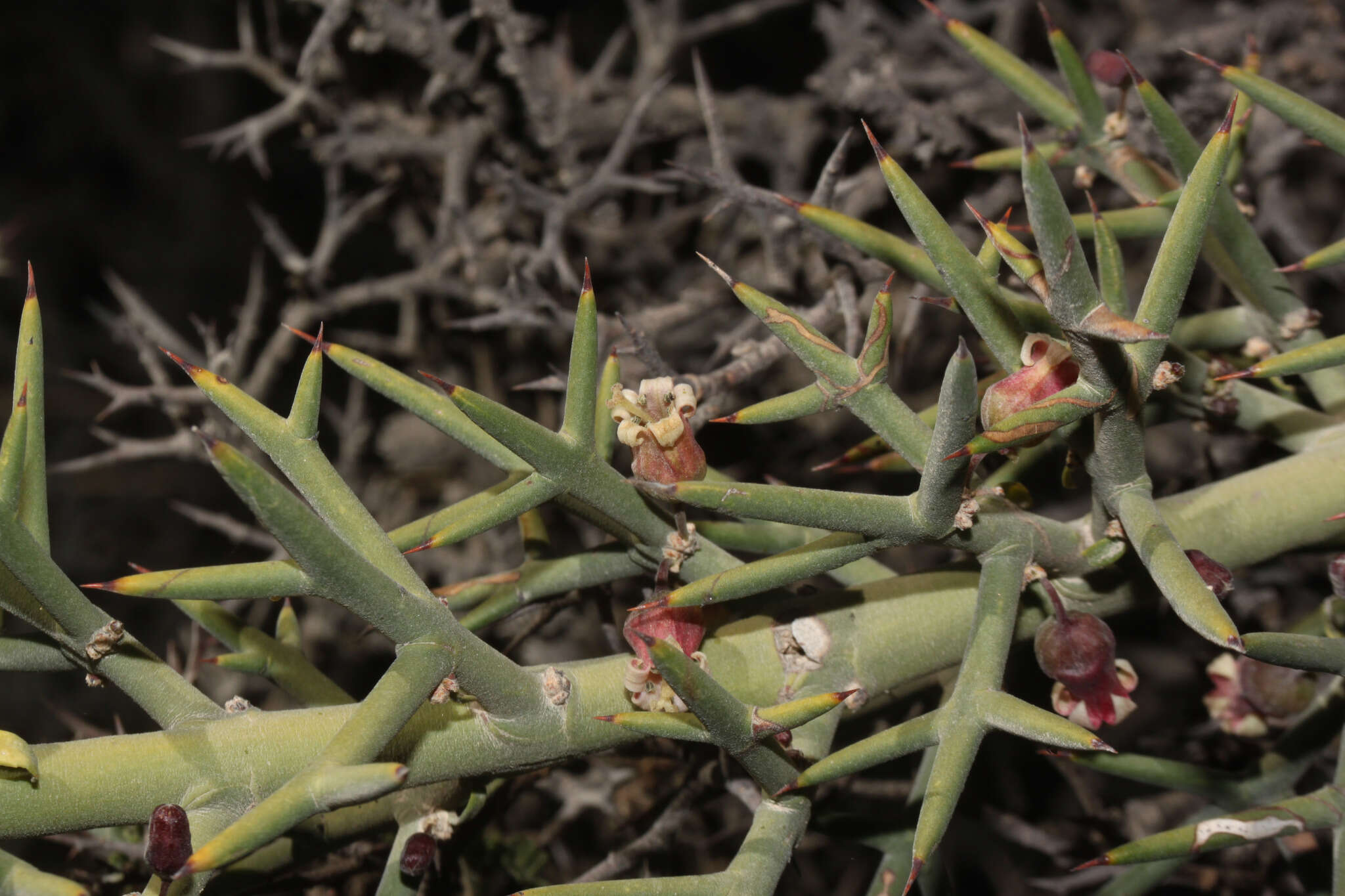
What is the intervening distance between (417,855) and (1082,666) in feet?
1.88

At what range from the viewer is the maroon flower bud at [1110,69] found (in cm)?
114

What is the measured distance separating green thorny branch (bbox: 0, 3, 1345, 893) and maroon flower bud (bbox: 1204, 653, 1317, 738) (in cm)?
4

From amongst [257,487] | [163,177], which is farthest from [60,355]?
[257,487]

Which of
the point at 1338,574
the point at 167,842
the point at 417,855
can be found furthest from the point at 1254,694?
the point at 167,842

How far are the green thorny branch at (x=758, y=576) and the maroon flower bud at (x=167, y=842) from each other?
20 mm

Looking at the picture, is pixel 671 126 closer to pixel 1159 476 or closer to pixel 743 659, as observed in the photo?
pixel 1159 476

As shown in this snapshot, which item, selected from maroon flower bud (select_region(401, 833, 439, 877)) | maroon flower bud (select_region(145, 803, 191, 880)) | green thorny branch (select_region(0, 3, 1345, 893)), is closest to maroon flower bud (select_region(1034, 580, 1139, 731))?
green thorny branch (select_region(0, 3, 1345, 893))

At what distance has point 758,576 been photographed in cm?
76

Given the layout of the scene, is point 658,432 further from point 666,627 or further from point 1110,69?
A: point 1110,69

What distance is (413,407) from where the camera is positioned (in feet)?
2.73

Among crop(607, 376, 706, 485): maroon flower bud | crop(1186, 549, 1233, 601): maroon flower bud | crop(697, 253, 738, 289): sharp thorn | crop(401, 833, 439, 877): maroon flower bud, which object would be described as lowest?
crop(401, 833, 439, 877): maroon flower bud

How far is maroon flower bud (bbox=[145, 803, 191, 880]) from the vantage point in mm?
710

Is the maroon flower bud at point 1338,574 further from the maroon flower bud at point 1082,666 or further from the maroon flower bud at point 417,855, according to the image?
the maroon flower bud at point 417,855

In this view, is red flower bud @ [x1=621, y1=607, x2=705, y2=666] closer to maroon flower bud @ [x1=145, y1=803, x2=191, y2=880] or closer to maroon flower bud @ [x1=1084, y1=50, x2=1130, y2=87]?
maroon flower bud @ [x1=145, y1=803, x2=191, y2=880]
